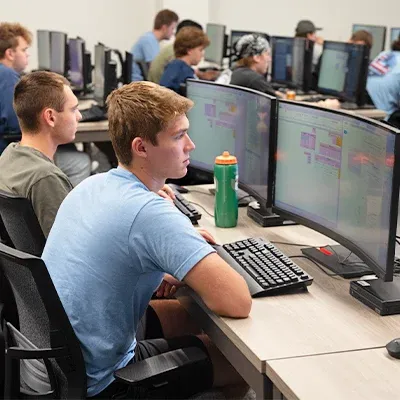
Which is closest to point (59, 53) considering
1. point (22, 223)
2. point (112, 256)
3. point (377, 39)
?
point (377, 39)

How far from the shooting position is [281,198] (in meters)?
2.55

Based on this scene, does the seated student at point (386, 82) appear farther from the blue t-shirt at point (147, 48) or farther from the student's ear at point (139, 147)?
the student's ear at point (139, 147)

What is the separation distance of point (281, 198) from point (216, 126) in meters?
0.65

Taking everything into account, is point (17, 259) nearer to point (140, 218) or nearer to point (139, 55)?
point (140, 218)

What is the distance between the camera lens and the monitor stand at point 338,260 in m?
2.17

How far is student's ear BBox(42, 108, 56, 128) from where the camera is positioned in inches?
108

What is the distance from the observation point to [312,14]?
9273 millimetres

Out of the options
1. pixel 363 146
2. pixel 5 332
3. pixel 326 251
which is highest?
pixel 363 146

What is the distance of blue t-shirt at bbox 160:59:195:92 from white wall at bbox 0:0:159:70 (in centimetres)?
338

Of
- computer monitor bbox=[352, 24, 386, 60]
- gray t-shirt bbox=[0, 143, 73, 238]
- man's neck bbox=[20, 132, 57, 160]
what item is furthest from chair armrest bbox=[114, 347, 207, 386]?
computer monitor bbox=[352, 24, 386, 60]

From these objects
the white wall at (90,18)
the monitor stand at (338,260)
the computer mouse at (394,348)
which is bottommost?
the computer mouse at (394,348)

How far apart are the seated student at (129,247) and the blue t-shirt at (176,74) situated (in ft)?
11.5

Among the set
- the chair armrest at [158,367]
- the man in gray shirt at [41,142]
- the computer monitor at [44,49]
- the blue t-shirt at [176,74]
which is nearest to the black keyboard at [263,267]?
the chair armrest at [158,367]

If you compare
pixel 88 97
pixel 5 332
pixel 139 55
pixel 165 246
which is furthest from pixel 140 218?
pixel 139 55
